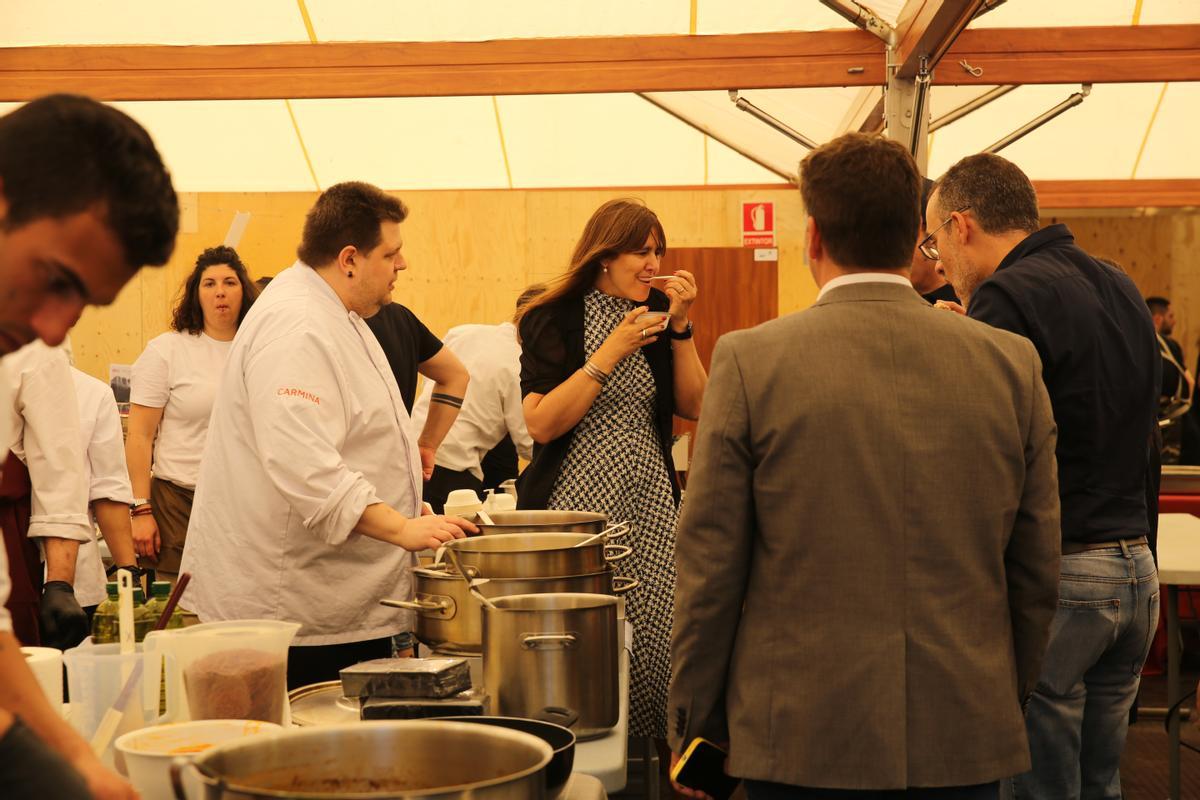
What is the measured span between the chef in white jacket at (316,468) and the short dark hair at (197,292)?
5.93ft

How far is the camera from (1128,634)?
7.45ft

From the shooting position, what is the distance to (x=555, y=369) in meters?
2.74

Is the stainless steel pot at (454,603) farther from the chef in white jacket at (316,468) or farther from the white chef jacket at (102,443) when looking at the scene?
the white chef jacket at (102,443)

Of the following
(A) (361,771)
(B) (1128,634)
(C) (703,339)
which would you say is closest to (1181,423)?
(C) (703,339)

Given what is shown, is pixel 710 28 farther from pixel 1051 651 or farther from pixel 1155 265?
pixel 1155 265

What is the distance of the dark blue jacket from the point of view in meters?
2.18

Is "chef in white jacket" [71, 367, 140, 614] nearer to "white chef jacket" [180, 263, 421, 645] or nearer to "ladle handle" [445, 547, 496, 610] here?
"white chef jacket" [180, 263, 421, 645]

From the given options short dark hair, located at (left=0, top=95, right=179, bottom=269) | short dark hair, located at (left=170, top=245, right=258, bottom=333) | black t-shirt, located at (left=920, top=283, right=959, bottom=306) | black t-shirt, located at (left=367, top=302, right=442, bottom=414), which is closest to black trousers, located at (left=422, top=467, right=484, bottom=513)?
black t-shirt, located at (left=367, top=302, right=442, bottom=414)

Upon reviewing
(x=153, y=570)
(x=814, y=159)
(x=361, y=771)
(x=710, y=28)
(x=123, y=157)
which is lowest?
(x=153, y=570)

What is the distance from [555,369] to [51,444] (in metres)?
1.06

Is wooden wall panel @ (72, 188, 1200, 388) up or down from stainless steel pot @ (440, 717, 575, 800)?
up

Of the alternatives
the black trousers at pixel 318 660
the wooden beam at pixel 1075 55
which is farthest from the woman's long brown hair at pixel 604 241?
the wooden beam at pixel 1075 55

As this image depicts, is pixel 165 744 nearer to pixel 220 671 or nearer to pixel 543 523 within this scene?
pixel 220 671

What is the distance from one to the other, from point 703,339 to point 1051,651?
5.79 m
